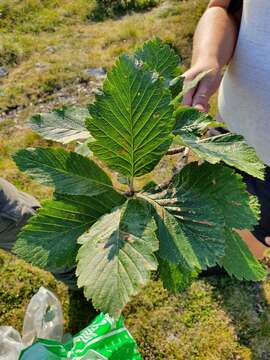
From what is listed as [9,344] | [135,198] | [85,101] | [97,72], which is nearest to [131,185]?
[135,198]

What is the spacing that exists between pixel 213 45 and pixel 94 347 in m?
1.38

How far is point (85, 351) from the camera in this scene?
1.97 metres

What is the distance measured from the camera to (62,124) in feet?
2.55

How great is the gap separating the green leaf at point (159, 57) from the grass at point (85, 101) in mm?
1989

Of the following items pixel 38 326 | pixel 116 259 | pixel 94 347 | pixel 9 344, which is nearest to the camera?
pixel 116 259

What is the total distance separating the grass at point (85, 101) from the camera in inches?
98.2

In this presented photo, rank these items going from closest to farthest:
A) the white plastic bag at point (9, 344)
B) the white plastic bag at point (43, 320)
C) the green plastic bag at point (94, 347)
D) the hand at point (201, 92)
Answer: the hand at point (201, 92), the green plastic bag at point (94, 347), the white plastic bag at point (9, 344), the white plastic bag at point (43, 320)

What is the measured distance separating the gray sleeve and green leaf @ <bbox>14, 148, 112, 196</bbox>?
1.23 meters

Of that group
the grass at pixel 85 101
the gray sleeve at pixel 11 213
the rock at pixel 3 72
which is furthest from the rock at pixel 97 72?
the gray sleeve at pixel 11 213

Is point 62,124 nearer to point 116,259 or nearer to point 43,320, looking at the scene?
point 116,259

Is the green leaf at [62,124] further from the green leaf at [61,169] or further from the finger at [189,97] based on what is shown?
the finger at [189,97]

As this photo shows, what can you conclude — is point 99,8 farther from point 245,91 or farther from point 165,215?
point 165,215

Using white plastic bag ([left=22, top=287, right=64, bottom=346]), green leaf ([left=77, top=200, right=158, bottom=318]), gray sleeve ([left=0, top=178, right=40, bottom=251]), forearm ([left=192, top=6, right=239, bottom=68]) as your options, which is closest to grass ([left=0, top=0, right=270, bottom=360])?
white plastic bag ([left=22, top=287, right=64, bottom=346])

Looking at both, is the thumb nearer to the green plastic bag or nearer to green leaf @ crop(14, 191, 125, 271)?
green leaf @ crop(14, 191, 125, 271)
